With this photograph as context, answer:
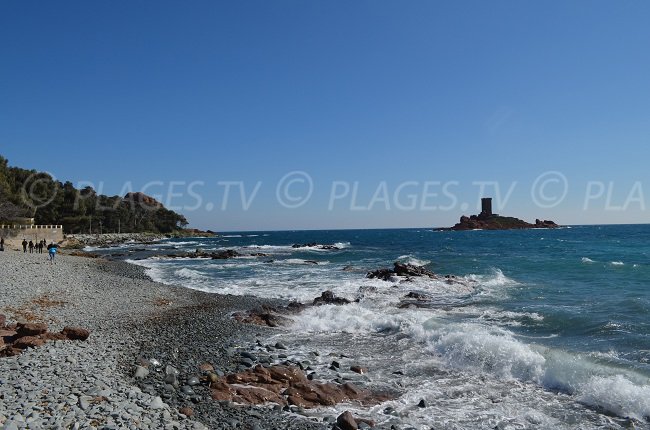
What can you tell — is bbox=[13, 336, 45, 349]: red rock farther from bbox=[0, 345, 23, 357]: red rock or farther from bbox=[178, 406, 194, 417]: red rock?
bbox=[178, 406, 194, 417]: red rock

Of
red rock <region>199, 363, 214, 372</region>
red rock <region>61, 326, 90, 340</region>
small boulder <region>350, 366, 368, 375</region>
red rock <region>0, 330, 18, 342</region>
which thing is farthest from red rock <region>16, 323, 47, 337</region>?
small boulder <region>350, 366, 368, 375</region>

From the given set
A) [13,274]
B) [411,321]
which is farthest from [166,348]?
[13,274]

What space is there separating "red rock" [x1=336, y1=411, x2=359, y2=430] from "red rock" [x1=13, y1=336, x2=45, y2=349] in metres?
6.88

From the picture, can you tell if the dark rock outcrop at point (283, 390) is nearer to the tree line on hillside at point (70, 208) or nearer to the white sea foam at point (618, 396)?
the white sea foam at point (618, 396)

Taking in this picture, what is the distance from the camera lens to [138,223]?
131 meters

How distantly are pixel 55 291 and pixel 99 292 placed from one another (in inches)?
69.0

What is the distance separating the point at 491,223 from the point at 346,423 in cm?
18498

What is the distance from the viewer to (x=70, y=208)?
91.6m

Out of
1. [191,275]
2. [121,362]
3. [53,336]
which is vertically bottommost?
[191,275]

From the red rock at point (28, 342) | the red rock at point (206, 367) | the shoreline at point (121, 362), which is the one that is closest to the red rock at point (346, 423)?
the shoreline at point (121, 362)

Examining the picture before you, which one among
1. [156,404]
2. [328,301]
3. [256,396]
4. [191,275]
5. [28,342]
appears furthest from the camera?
[191,275]

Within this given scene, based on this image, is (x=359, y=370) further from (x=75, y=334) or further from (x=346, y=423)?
(x=75, y=334)

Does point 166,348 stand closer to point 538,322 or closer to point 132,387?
point 132,387

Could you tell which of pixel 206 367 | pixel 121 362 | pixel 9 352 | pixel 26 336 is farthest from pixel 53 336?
pixel 206 367
